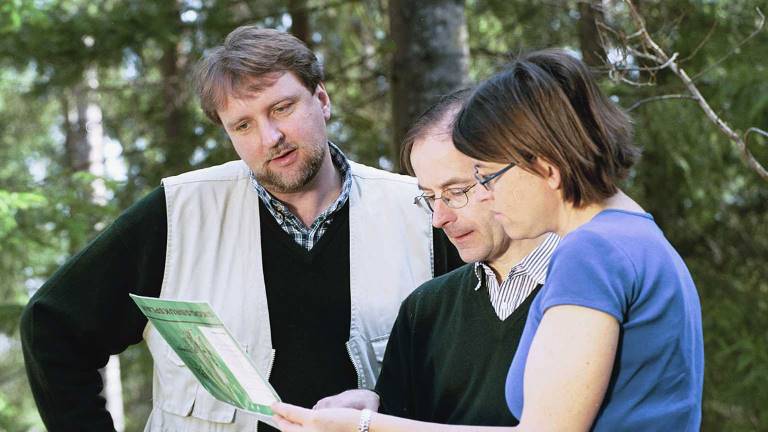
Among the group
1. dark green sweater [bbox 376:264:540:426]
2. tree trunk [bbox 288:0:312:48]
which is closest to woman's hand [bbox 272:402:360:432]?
dark green sweater [bbox 376:264:540:426]

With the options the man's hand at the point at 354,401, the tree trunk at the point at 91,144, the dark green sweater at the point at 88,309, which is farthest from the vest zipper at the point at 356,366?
the tree trunk at the point at 91,144

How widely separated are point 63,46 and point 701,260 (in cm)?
420

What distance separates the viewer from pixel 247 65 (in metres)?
3.13

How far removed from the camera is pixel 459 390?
256 centimetres

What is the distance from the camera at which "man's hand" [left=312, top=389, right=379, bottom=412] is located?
2.60m

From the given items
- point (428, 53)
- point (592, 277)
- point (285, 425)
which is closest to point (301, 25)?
point (428, 53)

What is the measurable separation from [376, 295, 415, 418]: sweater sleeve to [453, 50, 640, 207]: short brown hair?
94 centimetres

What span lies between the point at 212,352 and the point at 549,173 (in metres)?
0.96

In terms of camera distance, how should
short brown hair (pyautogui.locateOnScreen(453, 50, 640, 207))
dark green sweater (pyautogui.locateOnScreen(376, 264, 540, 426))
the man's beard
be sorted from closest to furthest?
short brown hair (pyautogui.locateOnScreen(453, 50, 640, 207)), dark green sweater (pyautogui.locateOnScreen(376, 264, 540, 426)), the man's beard

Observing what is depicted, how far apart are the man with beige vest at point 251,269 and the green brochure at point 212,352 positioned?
0.50 meters

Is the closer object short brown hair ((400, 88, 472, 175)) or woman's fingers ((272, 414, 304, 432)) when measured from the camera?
woman's fingers ((272, 414, 304, 432))

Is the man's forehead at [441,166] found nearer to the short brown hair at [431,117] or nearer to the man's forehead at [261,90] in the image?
the short brown hair at [431,117]

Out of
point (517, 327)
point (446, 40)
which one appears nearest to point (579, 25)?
point (446, 40)

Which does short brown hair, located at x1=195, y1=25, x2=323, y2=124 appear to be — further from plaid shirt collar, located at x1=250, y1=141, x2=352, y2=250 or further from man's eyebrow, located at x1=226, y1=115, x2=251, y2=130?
plaid shirt collar, located at x1=250, y1=141, x2=352, y2=250
